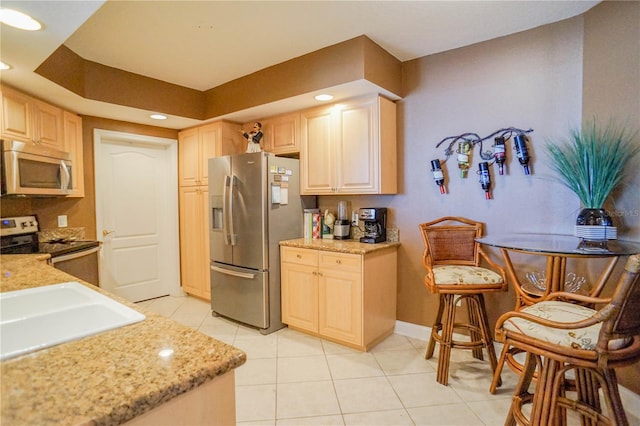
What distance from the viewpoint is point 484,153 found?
2.60 m

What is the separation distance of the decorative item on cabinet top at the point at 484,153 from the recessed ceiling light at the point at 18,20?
9.03 ft

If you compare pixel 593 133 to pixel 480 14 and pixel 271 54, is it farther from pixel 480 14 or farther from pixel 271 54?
pixel 271 54

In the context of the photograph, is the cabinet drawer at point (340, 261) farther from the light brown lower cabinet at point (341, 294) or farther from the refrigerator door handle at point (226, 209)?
the refrigerator door handle at point (226, 209)

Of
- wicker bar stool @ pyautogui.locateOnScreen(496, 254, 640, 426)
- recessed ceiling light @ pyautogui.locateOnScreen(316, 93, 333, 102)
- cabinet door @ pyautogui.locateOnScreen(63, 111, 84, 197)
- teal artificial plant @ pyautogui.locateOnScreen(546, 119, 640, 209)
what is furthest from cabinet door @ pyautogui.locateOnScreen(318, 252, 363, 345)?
cabinet door @ pyautogui.locateOnScreen(63, 111, 84, 197)

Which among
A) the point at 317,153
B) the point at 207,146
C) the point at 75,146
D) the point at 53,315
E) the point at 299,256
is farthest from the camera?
the point at 207,146

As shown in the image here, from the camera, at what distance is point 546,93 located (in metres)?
2.35

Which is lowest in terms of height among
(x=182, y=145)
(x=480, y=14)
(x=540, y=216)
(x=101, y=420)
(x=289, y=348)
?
(x=289, y=348)

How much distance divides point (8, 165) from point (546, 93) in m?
3.92

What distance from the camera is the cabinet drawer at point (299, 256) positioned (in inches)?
115

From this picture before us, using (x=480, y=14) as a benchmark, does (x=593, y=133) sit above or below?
below

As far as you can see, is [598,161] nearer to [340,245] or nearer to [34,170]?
[340,245]

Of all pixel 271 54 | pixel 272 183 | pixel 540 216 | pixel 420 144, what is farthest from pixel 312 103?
pixel 540 216

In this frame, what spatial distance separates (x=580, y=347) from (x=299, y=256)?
7.01 feet

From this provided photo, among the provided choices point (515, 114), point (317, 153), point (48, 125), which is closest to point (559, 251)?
point (515, 114)
